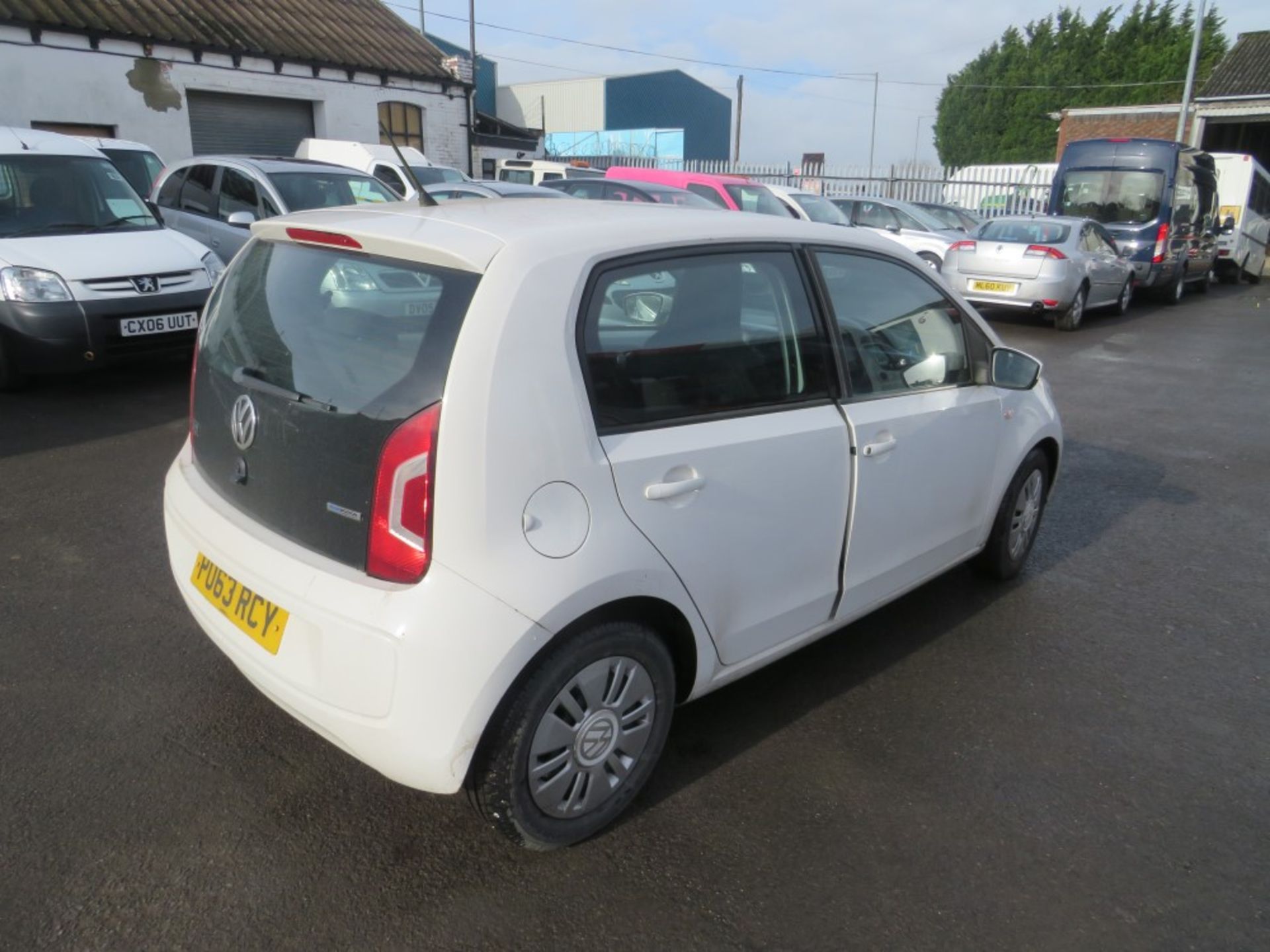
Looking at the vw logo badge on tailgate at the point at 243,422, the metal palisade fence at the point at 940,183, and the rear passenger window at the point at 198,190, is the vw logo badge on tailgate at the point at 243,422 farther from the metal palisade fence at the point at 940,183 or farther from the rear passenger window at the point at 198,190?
the metal palisade fence at the point at 940,183

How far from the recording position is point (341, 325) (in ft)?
8.51

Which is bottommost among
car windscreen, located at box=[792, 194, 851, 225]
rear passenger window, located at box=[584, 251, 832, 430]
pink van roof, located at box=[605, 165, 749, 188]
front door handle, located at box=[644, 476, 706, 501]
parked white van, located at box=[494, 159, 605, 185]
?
front door handle, located at box=[644, 476, 706, 501]

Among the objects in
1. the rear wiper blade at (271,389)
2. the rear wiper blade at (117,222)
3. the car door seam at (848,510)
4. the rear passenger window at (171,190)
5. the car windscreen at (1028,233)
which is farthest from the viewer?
the car windscreen at (1028,233)

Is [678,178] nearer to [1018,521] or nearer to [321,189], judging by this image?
[321,189]

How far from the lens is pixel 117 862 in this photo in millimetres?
2521

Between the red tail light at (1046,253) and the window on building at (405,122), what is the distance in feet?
47.0

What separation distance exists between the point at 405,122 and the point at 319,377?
2172 cm

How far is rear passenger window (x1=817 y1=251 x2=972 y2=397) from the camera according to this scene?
3.23 metres

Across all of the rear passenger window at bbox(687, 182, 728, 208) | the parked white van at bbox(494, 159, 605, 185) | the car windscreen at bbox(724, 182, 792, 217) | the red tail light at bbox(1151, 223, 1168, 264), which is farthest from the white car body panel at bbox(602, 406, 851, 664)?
the parked white van at bbox(494, 159, 605, 185)

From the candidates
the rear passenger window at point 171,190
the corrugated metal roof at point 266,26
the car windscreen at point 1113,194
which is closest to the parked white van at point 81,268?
the rear passenger window at point 171,190

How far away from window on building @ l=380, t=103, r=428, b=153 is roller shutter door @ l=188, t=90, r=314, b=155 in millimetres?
1881

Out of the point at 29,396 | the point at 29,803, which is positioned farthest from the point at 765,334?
the point at 29,396

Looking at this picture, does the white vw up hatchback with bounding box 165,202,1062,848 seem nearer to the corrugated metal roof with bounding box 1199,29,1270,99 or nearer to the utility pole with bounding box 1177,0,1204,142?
the utility pole with bounding box 1177,0,1204,142

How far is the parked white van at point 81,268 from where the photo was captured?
260 inches
